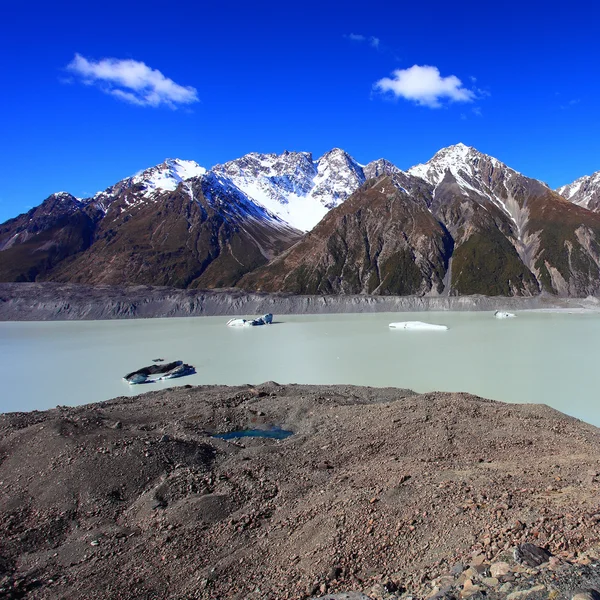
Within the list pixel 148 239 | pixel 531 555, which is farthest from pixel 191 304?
pixel 148 239

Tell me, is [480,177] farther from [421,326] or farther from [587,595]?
[587,595]

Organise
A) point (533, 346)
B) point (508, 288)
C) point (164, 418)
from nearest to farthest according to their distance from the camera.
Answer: point (164, 418) < point (533, 346) < point (508, 288)

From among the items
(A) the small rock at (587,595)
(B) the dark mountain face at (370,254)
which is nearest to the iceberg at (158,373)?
(A) the small rock at (587,595)

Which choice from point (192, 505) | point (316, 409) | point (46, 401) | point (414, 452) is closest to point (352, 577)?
point (192, 505)

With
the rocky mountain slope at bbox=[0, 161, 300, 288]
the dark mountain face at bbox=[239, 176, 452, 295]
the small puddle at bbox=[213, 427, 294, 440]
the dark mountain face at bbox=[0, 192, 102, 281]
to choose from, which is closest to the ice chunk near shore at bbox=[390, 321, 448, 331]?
the small puddle at bbox=[213, 427, 294, 440]

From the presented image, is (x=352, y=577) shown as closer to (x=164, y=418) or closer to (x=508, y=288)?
(x=164, y=418)

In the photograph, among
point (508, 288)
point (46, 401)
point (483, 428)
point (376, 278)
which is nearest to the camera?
point (483, 428)

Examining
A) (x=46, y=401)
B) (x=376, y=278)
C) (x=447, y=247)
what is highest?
(x=447, y=247)
